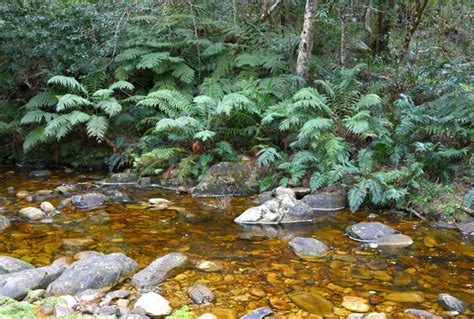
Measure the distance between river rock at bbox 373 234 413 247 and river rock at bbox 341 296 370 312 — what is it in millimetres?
1267

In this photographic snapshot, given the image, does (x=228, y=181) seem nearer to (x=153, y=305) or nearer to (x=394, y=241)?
(x=394, y=241)

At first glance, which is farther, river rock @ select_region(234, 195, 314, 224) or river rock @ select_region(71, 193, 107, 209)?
river rock @ select_region(71, 193, 107, 209)

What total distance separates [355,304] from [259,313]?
78 centimetres

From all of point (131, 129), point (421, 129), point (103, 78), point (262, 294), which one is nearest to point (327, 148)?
point (421, 129)

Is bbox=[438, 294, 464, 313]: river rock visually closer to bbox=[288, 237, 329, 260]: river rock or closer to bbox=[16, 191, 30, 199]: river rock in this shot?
bbox=[288, 237, 329, 260]: river rock

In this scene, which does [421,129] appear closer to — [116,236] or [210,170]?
[210,170]

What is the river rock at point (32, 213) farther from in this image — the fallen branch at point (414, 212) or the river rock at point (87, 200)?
the fallen branch at point (414, 212)

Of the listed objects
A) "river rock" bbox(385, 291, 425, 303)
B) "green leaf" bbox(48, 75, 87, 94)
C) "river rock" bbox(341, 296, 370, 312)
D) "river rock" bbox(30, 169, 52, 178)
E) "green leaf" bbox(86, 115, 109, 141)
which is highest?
"green leaf" bbox(48, 75, 87, 94)

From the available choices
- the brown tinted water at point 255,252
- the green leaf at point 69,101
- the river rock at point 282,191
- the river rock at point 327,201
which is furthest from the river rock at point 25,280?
the green leaf at point 69,101

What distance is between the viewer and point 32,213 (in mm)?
5656

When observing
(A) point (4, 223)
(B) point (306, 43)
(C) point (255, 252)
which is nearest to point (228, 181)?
(C) point (255, 252)

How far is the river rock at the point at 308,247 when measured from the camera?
4484 millimetres

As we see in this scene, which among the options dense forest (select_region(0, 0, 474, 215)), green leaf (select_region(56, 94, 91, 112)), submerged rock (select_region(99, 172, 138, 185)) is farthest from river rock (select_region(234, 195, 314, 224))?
green leaf (select_region(56, 94, 91, 112))

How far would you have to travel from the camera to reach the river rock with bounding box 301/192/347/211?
19.6 feet
